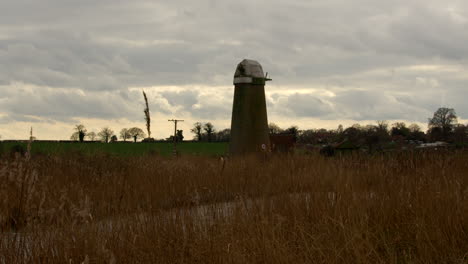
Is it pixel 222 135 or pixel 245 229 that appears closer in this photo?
pixel 245 229

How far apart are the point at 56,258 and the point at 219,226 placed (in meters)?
1.31

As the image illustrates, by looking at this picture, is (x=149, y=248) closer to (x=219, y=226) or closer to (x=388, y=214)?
(x=219, y=226)

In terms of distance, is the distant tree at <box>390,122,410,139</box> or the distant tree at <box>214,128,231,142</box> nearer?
the distant tree at <box>390,122,410,139</box>

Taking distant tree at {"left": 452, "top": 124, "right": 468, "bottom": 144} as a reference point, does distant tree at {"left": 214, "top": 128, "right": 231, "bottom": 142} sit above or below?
above

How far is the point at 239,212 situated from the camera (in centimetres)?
420

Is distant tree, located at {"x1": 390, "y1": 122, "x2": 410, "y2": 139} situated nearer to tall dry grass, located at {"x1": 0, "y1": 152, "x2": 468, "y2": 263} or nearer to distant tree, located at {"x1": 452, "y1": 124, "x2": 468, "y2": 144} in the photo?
distant tree, located at {"x1": 452, "y1": 124, "x2": 468, "y2": 144}

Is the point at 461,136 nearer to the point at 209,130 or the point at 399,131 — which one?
the point at 399,131

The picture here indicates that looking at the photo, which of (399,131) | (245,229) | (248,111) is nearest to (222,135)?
(399,131)

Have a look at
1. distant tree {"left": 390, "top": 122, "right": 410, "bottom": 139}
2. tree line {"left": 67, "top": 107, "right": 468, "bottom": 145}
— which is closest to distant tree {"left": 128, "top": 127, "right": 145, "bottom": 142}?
tree line {"left": 67, "top": 107, "right": 468, "bottom": 145}

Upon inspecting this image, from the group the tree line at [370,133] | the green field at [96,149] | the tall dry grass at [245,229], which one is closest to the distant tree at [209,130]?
the tree line at [370,133]

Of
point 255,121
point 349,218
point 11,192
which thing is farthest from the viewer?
point 255,121

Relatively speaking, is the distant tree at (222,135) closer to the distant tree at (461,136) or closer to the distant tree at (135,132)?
the distant tree at (135,132)

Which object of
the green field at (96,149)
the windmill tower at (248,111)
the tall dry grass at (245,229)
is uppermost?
the windmill tower at (248,111)

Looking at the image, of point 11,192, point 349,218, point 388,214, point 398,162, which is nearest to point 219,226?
point 349,218
